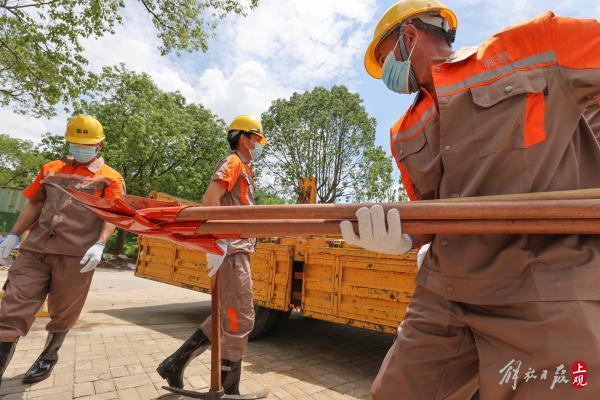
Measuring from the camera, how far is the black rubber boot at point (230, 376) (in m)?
2.72

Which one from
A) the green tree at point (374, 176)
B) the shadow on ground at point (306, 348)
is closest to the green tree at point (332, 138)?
the green tree at point (374, 176)

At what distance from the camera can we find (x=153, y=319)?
569cm

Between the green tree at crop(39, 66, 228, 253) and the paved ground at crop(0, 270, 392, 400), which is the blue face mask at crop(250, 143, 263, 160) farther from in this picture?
the green tree at crop(39, 66, 228, 253)

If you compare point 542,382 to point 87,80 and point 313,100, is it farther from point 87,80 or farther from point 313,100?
point 313,100

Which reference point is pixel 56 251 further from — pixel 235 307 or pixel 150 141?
pixel 150 141

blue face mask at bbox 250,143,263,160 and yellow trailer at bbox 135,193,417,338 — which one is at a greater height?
blue face mask at bbox 250,143,263,160

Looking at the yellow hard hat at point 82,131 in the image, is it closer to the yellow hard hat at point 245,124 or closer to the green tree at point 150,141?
the yellow hard hat at point 245,124

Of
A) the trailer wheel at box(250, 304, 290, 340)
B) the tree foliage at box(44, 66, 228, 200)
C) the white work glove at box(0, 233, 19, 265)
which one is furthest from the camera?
the tree foliage at box(44, 66, 228, 200)

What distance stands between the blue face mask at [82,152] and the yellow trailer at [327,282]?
2236 mm

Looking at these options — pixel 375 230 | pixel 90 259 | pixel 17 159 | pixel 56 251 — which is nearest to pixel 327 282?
pixel 90 259

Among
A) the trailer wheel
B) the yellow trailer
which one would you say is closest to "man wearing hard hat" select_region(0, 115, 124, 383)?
the yellow trailer

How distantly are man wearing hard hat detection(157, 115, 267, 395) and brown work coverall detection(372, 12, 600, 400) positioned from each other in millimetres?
1596

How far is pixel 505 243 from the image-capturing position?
1.16 metres

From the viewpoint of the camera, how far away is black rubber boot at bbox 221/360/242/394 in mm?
2725
